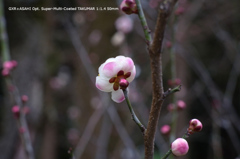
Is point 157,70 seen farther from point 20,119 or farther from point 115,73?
point 20,119

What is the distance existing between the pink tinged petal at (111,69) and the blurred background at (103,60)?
1.72 ft

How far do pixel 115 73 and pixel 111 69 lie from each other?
10 mm

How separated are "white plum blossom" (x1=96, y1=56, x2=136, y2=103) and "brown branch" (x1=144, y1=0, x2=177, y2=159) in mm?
80

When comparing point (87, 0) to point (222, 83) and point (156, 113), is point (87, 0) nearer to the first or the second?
point (156, 113)

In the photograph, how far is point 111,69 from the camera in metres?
0.45

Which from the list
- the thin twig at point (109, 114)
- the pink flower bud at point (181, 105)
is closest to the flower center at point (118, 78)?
the pink flower bud at point (181, 105)

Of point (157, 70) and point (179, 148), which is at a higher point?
point (157, 70)

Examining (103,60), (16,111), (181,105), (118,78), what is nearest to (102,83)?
(118,78)

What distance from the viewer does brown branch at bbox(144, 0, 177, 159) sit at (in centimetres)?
33

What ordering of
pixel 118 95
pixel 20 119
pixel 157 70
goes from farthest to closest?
pixel 20 119, pixel 118 95, pixel 157 70

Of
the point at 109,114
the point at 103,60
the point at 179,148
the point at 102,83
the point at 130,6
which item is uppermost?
the point at 130,6

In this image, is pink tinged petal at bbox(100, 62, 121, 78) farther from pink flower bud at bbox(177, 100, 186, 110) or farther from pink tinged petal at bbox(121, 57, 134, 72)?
pink flower bud at bbox(177, 100, 186, 110)

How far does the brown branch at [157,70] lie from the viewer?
33cm

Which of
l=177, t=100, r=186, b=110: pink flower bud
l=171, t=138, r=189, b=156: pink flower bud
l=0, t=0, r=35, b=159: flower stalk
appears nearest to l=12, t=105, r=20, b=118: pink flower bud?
l=0, t=0, r=35, b=159: flower stalk
